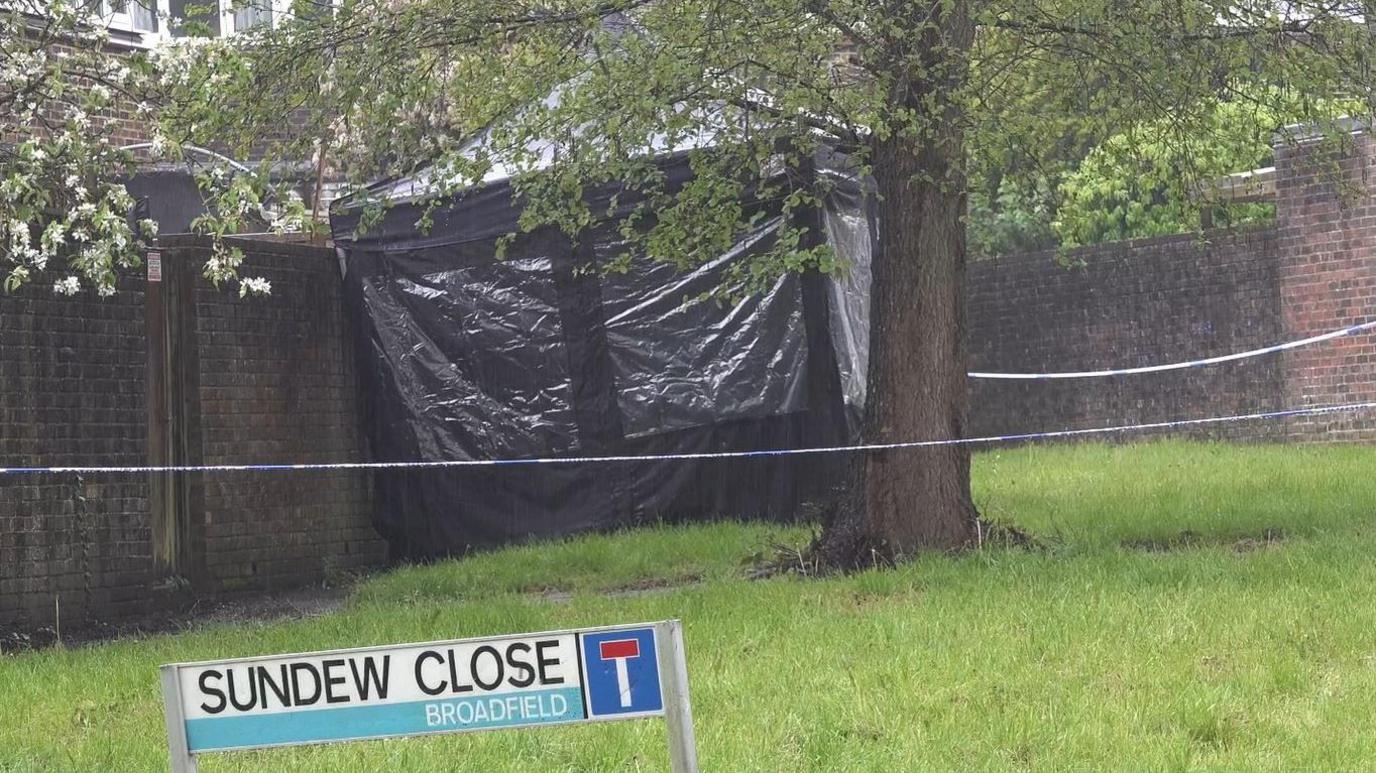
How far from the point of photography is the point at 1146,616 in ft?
24.6

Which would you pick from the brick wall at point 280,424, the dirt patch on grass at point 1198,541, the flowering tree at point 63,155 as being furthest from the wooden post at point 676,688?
the brick wall at point 280,424

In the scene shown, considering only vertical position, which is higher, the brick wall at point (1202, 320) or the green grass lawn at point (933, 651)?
the brick wall at point (1202, 320)

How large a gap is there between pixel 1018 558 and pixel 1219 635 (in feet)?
7.88

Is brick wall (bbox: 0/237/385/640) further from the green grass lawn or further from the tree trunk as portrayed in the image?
the tree trunk

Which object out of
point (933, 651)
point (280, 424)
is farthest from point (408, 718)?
point (280, 424)

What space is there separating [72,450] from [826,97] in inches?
186

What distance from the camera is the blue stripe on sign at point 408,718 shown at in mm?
3754

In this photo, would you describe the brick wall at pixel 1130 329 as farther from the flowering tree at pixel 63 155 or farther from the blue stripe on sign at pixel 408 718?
the blue stripe on sign at pixel 408 718

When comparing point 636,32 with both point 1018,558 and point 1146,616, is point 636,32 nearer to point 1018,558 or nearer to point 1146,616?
point 1018,558

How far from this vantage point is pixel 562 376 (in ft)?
41.5

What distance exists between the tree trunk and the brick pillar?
6.41m

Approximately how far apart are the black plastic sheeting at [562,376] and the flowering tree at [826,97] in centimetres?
195

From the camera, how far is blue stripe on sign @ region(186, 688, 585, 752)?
148 inches

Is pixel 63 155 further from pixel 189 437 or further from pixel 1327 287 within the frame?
pixel 1327 287
